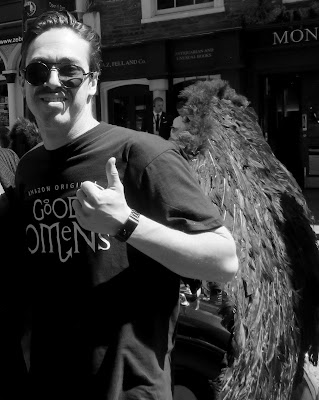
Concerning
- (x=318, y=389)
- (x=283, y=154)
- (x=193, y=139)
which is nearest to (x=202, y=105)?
(x=193, y=139)

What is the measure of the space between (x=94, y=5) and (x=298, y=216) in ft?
39.7

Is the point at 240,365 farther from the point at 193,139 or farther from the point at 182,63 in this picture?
the point at 182,63

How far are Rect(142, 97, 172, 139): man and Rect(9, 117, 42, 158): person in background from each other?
21.1ft

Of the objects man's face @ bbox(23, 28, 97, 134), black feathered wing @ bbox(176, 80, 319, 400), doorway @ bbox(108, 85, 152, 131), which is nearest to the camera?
man's face @ bbox(23, 28, 97, 134)

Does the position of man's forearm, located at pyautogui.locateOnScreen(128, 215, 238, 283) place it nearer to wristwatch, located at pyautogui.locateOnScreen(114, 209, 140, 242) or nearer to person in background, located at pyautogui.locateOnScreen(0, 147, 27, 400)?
wristwatch, located at pyautogui.locateOnScreen(114, 209, 140, 242)

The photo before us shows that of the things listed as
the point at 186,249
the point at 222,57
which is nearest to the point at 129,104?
the point at 222,57

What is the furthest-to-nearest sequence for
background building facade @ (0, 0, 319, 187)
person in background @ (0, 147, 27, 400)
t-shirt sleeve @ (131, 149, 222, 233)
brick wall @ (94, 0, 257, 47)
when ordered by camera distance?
1. brick wall @ (94, 0, 257, 47)
2. background building facade @ (0, 0, 319, 187)
3. person in background @ (0, 147, 27, 400)
4. t-shirt sleeve @ (131, 149, 222, 233)

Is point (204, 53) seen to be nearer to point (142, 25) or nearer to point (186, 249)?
point (142, 25)

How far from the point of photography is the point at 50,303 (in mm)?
1473

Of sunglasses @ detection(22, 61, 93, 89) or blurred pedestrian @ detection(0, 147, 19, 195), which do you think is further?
blurred pedestrian @ detection(0, 147, 19, 195)

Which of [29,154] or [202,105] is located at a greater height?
[202,105]

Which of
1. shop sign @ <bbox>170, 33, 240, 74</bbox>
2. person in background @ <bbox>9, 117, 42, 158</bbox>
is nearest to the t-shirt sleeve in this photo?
person in background @ <bbox>9, 117, 42, 158</bbox>

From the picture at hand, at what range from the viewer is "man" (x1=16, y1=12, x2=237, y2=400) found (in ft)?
4.49

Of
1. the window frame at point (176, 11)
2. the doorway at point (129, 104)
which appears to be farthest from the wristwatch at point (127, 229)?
the doorway at point (129, 104)
